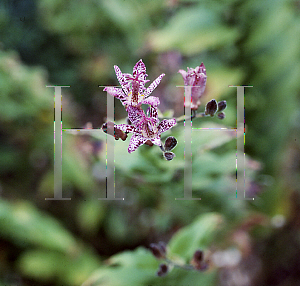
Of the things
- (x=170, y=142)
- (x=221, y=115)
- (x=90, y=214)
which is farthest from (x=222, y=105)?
(x=90, y=214)

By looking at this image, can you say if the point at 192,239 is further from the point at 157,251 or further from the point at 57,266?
the point at 57,266

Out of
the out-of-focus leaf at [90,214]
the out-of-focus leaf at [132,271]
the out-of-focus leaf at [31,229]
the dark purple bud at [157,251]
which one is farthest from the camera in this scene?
the out-of-focus leaf at [90,214]

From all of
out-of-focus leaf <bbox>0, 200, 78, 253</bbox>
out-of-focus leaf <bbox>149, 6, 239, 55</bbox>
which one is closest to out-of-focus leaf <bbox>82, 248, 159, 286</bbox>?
out-of-focus leaf <bbox>0, 200, 78, 253</bbox>

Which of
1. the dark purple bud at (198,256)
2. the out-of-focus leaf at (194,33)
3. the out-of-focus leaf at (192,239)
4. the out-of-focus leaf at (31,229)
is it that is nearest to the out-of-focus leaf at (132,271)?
the out-of-focus leaf at (192,239)

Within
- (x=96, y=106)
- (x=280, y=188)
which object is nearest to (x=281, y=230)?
(x=280, y=188)

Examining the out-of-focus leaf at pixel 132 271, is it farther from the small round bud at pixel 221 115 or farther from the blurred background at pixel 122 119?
the small round bud at pixel 221 115

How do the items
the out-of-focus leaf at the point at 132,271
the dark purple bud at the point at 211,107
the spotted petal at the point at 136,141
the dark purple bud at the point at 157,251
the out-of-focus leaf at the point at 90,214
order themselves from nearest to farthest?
the spotted petal at the point at 136,141 → the dark purple bud at the point at 211,107 → the dark purple bud at the point at 157,251 → the out-of-focus leaf at the point at 132,271 → the out-of-focus leaf at the point at 90,214

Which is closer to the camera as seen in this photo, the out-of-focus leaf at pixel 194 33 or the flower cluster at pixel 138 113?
the flower cluster at pixel 138 113
